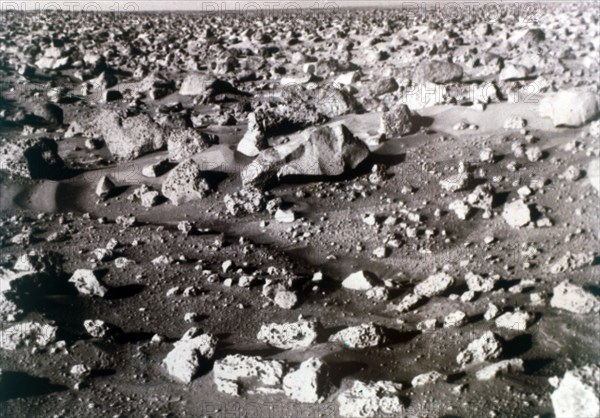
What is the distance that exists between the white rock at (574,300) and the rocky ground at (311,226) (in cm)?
1

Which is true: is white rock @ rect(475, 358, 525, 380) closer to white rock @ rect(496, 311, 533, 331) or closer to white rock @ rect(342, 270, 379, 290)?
white rock @ rect(496, 311, 533, 331)

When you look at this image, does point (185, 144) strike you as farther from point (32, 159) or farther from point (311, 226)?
point (311, 226)

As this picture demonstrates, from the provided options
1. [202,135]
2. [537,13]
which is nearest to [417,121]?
[202,135]

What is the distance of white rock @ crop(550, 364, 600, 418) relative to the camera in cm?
217

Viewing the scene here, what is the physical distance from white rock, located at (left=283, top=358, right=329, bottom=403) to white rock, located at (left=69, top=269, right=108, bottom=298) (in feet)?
4.20

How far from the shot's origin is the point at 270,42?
5594 millimetres

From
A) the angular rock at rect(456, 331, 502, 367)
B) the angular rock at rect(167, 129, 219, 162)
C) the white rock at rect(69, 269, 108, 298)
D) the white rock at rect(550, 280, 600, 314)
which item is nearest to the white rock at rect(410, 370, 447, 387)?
the angular rock at rect(456, 331, 502, 367)

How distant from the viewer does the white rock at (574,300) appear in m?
2.71

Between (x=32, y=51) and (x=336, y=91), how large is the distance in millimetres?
3287

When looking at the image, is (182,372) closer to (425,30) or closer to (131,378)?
(131,378)

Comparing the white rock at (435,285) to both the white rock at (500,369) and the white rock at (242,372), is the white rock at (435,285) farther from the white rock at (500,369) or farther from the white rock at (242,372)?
the white rock at (242,372)

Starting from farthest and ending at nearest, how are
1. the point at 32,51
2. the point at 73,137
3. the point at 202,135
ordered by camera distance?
the point at 32,51 < the point at 73,137 < the point at 202,135

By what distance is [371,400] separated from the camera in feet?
7.77

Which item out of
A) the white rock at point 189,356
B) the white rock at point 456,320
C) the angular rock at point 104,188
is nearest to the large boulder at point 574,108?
the white rock at point 456,320
